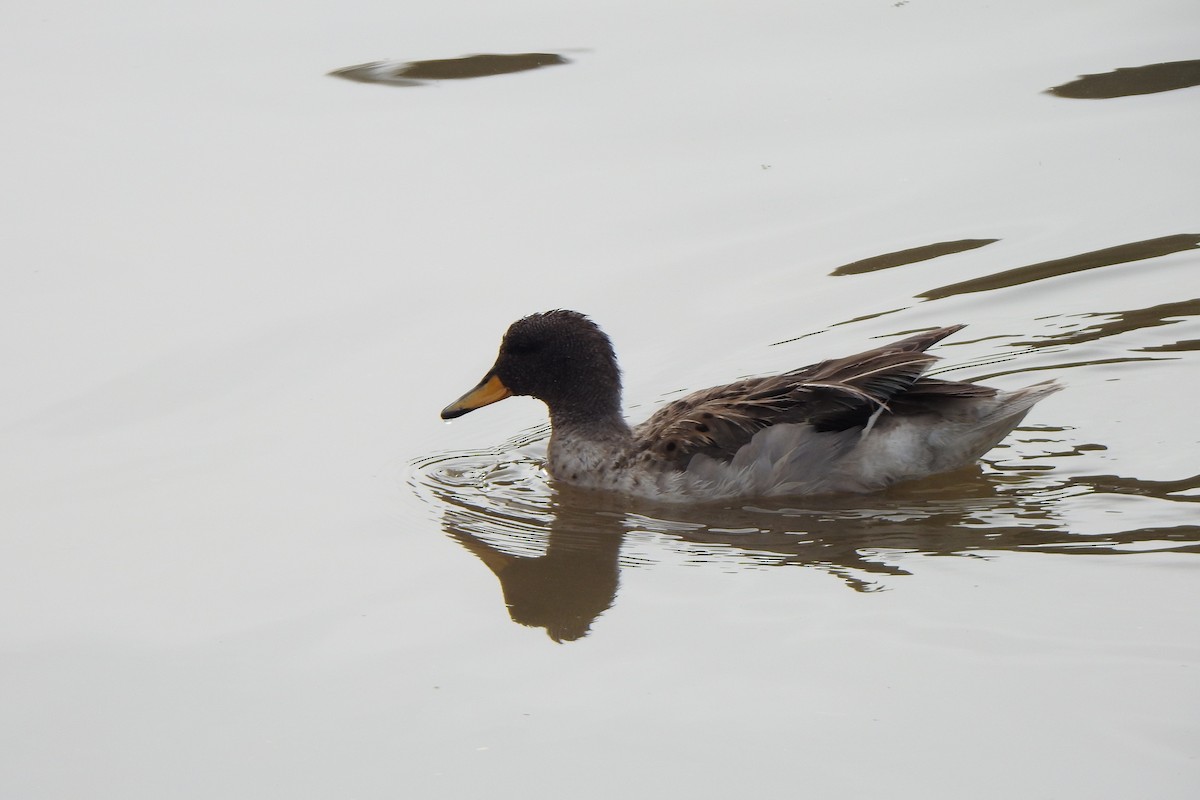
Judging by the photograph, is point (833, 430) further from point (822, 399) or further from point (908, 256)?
point (908, 256)

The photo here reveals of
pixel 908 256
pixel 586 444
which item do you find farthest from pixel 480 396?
pixel 908 256

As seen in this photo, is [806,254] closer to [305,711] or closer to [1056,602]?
[1056,602]

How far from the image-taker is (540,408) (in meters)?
10.7

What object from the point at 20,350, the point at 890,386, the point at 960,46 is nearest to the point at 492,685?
the point at 890,386

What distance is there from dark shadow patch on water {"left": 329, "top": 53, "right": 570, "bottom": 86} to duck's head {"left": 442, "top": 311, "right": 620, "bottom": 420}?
5.94 metres

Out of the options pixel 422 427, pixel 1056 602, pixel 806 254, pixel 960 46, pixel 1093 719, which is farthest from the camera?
pixel 960 46

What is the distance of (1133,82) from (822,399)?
6.65 m

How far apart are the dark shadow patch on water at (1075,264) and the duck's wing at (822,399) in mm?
2299

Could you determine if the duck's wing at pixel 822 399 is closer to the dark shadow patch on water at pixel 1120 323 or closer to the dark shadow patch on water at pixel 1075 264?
the dark shadow patch on water at pixel 1120 323

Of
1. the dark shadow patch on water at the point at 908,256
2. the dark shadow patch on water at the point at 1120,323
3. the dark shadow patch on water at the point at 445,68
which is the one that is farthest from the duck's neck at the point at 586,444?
the dark shadow patch on water at the point at 445,68

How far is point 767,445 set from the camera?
8523 mm

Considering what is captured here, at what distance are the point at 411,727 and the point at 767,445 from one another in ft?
9.93

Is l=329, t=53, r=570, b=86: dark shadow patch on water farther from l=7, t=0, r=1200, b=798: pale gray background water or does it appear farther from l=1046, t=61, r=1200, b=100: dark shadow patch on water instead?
l=1046, t=61, r=1200, b=100: dark shadow patch on water

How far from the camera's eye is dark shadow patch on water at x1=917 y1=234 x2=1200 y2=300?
35.4ft
